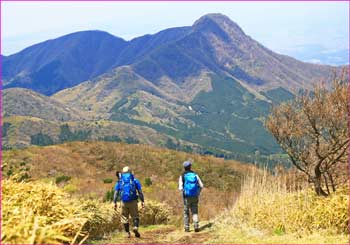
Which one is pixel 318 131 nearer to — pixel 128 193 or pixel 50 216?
pixel 128 193

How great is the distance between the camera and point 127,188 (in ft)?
44.0

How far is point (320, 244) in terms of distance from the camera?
33.1ft

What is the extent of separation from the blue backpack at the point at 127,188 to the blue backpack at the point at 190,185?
1.64 metres

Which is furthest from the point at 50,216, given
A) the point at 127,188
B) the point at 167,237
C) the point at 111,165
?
the point at 111,165

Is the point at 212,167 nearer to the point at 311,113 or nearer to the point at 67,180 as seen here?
the point at 67,180

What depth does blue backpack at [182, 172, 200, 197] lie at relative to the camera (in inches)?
546

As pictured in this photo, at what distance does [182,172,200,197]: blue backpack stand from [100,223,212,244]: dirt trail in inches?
47.4

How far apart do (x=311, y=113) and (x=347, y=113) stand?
1185 mm

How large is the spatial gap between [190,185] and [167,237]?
1739mm

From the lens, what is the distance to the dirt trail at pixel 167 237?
1264 centimetres

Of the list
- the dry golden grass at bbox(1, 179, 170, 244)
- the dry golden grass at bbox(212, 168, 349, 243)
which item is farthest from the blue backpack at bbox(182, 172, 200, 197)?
the dry golden grass at bbox(1, 179, 170, 244)

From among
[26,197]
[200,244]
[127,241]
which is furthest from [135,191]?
[26,197]

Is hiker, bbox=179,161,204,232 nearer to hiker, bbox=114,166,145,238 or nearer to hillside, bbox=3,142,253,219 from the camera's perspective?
hiker, bbox=114,166,145,238

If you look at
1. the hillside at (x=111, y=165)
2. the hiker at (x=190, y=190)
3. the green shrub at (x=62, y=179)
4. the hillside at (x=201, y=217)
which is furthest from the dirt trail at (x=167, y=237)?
the green shrub at (x=62, y=179)
